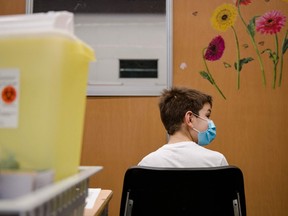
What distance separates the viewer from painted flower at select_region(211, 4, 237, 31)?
227 cm

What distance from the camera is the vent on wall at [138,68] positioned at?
2246mm

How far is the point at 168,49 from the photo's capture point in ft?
7.36

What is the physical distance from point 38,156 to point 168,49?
5.74 ft

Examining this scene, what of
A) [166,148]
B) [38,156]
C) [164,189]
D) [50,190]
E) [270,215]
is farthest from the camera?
[270,215]

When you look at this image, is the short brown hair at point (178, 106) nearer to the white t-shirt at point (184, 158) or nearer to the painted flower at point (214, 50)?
the white t-shirt at point (184, 158)

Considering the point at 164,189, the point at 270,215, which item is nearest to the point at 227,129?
the point at 270,215

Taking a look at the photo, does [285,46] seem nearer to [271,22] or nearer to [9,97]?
[271,22]

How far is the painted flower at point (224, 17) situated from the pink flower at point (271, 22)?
18cm

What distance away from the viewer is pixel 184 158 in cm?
131

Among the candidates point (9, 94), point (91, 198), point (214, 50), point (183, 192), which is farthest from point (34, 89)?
point (214, 50)

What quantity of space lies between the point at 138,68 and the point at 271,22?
3.19 ft

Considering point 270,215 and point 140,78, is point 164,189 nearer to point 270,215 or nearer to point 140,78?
point 140,78

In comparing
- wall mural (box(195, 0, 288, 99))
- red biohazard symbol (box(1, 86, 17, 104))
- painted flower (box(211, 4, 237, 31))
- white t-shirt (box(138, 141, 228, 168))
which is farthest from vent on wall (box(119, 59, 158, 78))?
red biohazard symbol (box(1, 86, 17, 104))

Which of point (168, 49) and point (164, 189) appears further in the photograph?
point (168, 49)
